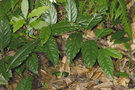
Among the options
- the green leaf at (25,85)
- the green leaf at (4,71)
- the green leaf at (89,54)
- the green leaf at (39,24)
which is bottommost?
the green leaf at (25,85)

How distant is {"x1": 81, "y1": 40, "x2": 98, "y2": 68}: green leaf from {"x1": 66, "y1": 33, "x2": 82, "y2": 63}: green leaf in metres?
0.05

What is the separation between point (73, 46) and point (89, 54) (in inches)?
5.4

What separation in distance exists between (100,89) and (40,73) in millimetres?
672

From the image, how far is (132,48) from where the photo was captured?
255cm

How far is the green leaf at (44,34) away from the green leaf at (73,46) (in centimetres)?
19

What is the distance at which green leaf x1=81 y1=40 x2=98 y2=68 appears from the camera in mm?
1588

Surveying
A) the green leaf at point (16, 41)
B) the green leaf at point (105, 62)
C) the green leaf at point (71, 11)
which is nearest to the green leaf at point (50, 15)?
the green leaf at point (71, 11)

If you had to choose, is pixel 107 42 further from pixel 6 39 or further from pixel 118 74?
pixel 6 39

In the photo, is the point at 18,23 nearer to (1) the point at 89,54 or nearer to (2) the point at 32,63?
(2) the point at 32,63

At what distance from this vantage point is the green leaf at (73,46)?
159cm

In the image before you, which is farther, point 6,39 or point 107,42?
point 107,42

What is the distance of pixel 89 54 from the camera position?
1596 mm

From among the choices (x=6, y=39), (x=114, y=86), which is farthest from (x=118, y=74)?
(x=6, y=39)

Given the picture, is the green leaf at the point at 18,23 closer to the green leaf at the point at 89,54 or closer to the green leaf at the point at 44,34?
the green leaf at the point at 44,34
